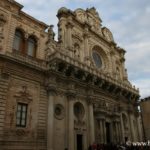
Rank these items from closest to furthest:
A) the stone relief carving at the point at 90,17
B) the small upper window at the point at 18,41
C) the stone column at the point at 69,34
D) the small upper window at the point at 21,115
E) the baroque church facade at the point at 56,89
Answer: the small upper window at the point at 21,115 < the baroque church facade at the point at 56,89 < the small upper window at the point at 18,41 < the stone column at the point at 69,34 < the stone relief carving at the point at 90,17

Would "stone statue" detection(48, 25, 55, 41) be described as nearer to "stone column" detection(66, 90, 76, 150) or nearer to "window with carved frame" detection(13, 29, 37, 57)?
"window with carved frame" detection(13, 29, 37, 57)

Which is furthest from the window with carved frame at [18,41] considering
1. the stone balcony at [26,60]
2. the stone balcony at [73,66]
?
the stone balcony at [73,66]

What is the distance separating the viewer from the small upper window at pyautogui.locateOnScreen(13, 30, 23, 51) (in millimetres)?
17850

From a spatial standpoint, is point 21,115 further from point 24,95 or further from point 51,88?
point 51,88

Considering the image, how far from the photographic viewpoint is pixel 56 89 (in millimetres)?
18422

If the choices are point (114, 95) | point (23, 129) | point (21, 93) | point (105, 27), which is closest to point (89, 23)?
point (105, 27)

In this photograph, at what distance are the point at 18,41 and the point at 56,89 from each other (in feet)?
17.3

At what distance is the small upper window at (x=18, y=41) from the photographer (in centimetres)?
1785

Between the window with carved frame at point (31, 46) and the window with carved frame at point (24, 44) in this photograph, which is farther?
the window with carved frame at point (31, 46)

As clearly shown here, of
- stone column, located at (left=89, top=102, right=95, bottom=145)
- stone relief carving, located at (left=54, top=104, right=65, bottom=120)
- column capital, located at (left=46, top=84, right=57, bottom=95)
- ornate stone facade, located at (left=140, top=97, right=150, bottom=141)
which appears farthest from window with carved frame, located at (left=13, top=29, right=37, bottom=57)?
ornate stone facade, located at (left=140, top=97, right=150, bottom=141)

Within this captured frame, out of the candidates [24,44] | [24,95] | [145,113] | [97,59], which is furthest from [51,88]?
[145,113]

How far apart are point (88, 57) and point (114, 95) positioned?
5.74m

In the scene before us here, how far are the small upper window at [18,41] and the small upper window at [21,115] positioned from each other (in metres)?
4.92

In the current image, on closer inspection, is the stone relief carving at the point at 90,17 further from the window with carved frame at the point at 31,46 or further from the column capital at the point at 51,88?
the column capital at the point at 51,88
